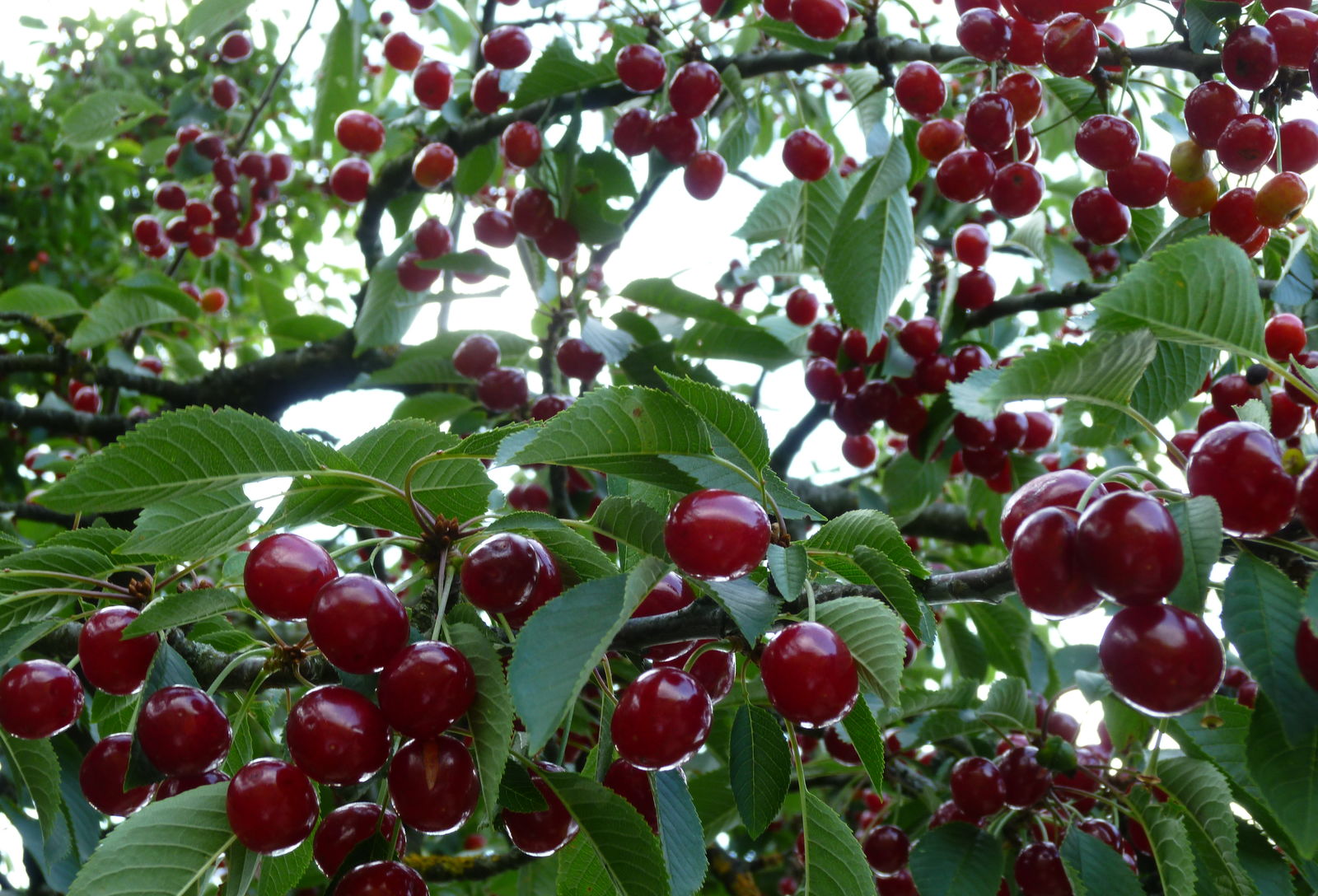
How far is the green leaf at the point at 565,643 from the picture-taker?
753 mm

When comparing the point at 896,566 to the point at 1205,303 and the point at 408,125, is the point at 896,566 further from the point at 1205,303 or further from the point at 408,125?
the point at 408,125

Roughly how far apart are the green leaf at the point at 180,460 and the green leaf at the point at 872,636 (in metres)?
0.54

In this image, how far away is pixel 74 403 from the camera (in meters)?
3.59

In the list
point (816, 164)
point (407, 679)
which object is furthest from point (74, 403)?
point (407, 679)

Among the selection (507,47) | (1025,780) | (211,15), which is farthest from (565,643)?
(211,15)

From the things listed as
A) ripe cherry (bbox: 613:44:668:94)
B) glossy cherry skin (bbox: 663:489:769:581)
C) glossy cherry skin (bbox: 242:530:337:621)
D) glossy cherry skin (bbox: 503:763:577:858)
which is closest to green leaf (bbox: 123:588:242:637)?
glossy cherry skin (bbox: 242:530:337:621)

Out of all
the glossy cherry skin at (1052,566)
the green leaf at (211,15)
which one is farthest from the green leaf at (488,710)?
the green leaf at (211,15)

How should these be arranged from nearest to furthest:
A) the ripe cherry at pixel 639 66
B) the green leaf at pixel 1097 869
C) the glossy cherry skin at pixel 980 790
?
1. the green leaf at pixel 1097 869
2. the glossy cherry skin at pixel 980 790
3. the ripe cherry at pixel 639 66

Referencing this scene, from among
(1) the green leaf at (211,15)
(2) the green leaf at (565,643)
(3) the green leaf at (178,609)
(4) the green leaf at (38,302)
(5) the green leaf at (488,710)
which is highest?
→ (1) the green leaf at (211,15)

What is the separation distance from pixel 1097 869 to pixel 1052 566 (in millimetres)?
786

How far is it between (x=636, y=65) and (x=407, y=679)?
1.70 metres

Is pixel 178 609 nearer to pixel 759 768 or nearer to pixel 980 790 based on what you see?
pixel 759 768

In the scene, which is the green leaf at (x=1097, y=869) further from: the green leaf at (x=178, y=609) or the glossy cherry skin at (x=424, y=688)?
the green leaf at (x=178, y=609)

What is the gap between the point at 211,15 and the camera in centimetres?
260
